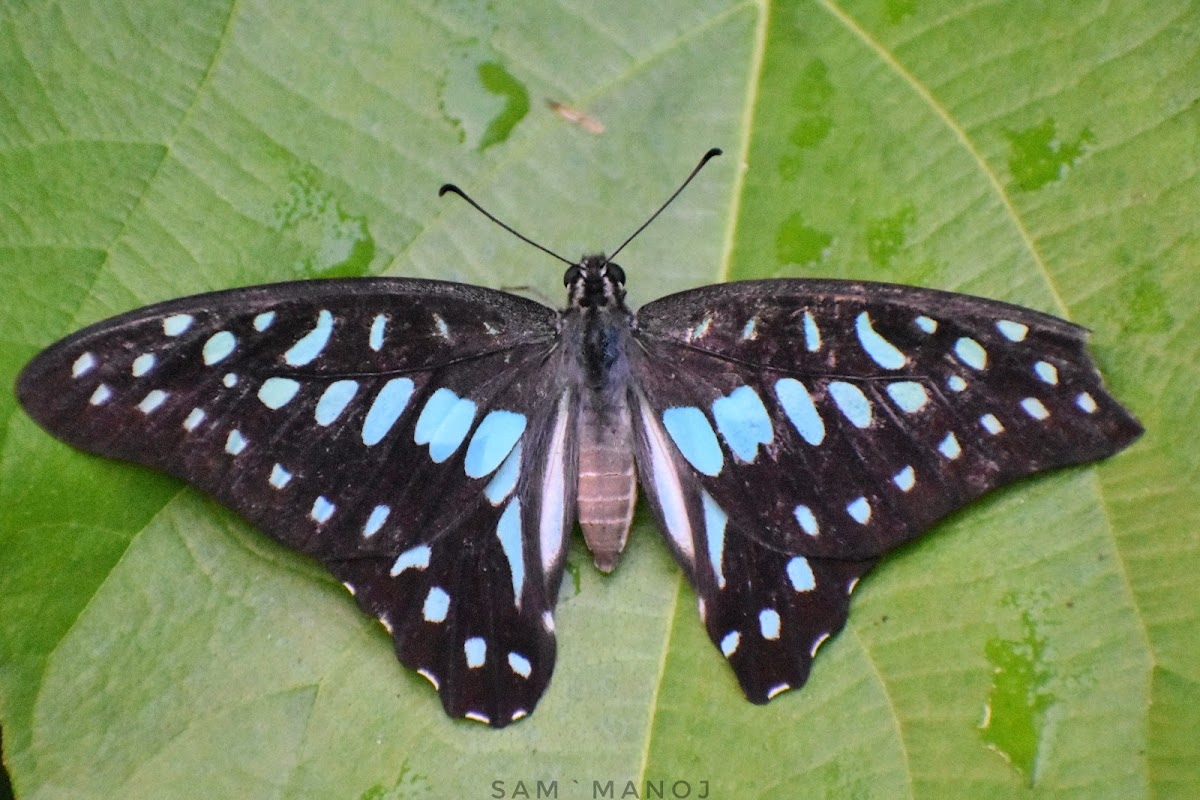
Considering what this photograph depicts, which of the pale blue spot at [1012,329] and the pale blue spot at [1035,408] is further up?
the pale blue spot at [1012,329]

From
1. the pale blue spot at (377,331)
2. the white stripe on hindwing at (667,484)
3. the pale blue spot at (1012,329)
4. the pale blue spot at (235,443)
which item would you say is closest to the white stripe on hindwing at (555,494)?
the white stripe on hindwing at (667,484)

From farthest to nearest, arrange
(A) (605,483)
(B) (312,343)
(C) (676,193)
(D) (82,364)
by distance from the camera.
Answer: (C) (676,193) → (A) (605,483) → (B) (312,343) → (D) (82,364)

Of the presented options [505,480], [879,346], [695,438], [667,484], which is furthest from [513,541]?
[879,346]

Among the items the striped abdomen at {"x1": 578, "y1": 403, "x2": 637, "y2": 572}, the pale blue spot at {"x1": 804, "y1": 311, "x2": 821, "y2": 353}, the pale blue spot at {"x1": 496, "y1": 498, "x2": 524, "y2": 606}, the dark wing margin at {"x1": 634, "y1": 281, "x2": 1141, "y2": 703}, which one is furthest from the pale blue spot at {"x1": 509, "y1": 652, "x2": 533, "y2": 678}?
the pale blue spot at {"x1": 804, "y1": 311, "x2": 821, "y2": 353}

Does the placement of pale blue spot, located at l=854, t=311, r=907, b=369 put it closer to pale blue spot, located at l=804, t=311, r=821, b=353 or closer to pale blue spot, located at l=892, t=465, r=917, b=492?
pale blue spot, located at l=804, t=311, r=821, b=353

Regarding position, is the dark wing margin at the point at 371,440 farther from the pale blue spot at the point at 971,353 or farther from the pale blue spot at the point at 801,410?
the pale blue spot at the point at 971,353

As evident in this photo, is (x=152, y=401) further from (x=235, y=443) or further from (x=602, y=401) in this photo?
(x=602, y=401)

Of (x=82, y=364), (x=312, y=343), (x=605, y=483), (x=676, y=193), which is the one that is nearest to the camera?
(x=82, y=364)
